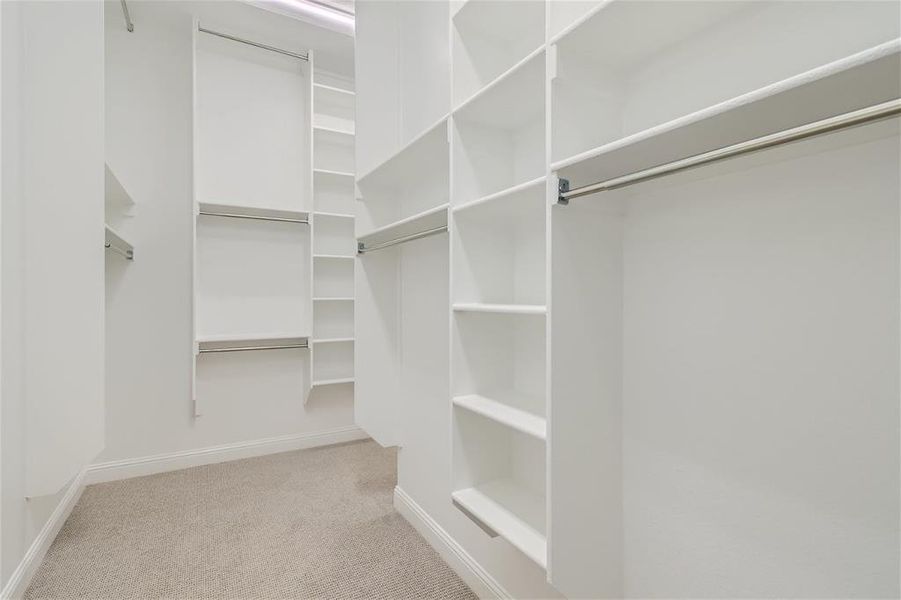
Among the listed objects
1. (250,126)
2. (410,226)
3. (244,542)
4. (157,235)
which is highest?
(250,126)

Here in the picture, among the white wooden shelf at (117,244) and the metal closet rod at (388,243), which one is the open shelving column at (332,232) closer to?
the metal closet rod at (388,243)

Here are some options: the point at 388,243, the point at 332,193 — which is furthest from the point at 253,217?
the point at 388,243

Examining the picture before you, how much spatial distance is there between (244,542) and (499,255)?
1907 millimetres

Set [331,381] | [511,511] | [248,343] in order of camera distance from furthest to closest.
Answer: [331,381] → [248,343] → [511,511]

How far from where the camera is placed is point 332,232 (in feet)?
11.4

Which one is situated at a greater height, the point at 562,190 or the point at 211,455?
the point at 562,190

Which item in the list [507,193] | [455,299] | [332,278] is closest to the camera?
[507,193]

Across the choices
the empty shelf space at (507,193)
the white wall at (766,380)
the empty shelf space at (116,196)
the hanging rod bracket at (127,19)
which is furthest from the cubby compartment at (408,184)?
the hanging rod bracket at (127,19)

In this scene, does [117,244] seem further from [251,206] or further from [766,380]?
[766,380]

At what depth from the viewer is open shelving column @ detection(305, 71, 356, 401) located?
336cm

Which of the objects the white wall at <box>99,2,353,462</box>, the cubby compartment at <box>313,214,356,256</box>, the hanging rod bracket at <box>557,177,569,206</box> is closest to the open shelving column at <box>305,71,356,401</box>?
the cubby compartment at <box>313,214,356,256</box>

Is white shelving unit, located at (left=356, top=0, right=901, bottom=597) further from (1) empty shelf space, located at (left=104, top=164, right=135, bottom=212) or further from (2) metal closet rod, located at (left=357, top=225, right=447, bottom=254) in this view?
(1) empty shelf space, located at (left=104, top=164, right=135, bottom=212)

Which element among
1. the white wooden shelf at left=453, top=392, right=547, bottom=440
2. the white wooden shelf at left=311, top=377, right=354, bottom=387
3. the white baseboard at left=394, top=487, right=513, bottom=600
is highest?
the white wooden shelf at left=453, top=392, right=547, bottom=440

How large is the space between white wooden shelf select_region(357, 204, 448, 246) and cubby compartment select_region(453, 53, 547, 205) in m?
0.15
